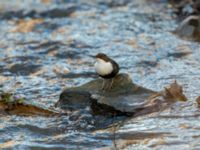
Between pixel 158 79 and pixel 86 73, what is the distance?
1.56m

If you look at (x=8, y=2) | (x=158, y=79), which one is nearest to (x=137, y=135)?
(x=158, y=79)

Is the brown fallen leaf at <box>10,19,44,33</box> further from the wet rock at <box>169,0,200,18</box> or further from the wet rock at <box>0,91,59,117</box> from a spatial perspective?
the wet rock at <box>0,91,59,117</box>

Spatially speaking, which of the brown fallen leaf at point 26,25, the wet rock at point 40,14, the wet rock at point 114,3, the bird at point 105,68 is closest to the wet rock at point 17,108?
the bird at point 105,68

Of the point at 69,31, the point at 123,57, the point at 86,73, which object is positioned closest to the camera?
the point at 86,73

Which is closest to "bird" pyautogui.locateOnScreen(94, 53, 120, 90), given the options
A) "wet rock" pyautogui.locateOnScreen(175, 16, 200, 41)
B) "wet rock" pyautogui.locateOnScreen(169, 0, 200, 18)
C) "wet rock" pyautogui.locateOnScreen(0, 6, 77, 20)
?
"wet rock" pyautogui.locateOnScreen(175, 16, 200, 41)

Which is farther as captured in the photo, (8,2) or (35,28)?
(8,2)

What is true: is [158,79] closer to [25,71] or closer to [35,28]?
[25,71]

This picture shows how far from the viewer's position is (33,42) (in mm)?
14781

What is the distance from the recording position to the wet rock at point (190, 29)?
1421cm

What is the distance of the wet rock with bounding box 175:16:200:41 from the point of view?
559 inches

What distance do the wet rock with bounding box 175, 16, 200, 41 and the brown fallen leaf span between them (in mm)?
3844

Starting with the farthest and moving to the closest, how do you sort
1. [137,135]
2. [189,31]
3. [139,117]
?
[189,31] < [139,117] < [137,135]

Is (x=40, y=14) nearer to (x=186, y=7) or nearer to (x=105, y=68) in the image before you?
(x=186, y=7)

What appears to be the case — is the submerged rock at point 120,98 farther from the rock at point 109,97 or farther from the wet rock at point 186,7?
the wet rock at point 186,7
